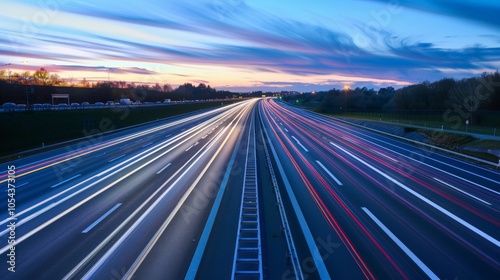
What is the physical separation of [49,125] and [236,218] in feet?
120

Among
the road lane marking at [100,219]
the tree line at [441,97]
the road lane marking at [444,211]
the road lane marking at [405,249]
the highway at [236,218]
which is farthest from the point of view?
the tree line at [441,97]

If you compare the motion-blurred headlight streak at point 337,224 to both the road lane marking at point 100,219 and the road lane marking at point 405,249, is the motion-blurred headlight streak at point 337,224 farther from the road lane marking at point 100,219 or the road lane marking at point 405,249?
the road lane marking at point 100,219

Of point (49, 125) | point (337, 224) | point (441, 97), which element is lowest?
point (337, 224)

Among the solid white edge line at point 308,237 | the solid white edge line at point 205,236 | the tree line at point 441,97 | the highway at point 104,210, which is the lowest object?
the highway at point 104,210

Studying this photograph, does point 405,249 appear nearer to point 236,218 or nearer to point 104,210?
point 236,218

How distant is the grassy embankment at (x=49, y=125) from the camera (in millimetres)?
35875

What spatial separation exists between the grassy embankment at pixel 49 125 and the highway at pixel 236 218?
8.94 meters

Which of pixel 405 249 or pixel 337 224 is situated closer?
pixel 405 249

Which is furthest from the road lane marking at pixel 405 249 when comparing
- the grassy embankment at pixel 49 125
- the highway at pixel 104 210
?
the grassy embankment at pixel 49 125

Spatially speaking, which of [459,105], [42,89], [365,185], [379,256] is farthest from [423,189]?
[42,89]

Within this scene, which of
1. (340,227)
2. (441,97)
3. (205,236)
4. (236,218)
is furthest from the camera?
(441,97)

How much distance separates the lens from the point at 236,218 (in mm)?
14695

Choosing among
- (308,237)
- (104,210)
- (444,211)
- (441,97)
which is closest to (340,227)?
(308,237)

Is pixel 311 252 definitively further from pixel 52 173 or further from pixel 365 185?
pixel 52 173
